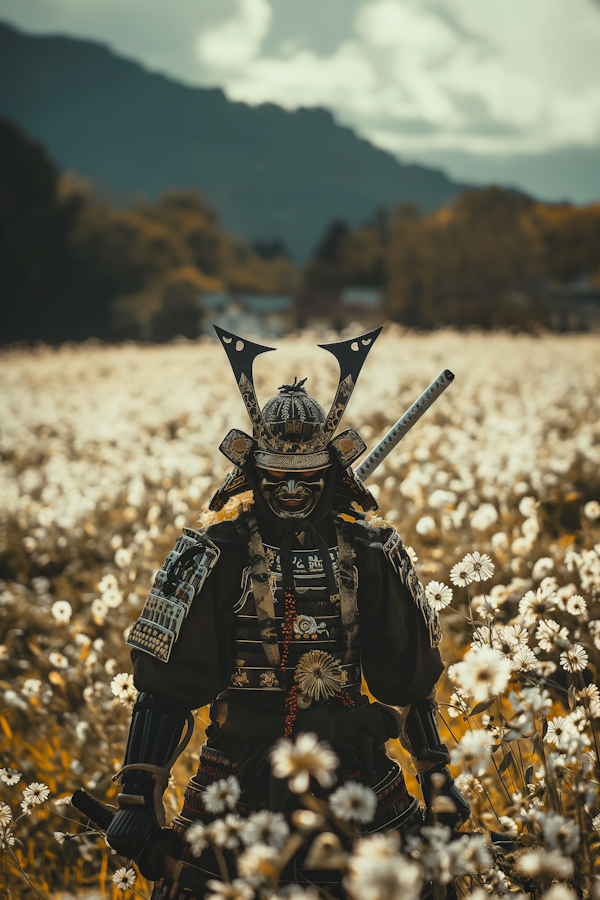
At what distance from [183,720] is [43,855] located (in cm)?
207

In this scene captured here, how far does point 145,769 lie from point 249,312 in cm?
5635

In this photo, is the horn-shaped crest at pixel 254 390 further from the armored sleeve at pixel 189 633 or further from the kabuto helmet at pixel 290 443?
the armored sleeve at pixel 189 633

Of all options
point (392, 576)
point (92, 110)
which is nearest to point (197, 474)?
point (392, 576)

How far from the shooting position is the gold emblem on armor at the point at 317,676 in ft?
8.05

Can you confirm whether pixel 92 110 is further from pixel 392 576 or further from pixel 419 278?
pixel 392 576

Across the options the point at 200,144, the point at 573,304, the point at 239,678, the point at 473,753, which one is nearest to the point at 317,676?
the point at 239,678

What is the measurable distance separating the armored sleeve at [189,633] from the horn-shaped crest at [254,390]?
455mm

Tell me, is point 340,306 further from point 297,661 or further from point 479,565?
point 297,661

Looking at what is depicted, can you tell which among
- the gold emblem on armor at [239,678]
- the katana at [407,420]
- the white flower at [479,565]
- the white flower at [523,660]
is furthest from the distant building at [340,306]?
the white flower at [523,660]

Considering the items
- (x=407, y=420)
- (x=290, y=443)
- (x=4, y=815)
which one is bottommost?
(x=4, y=815)

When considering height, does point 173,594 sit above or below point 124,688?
above

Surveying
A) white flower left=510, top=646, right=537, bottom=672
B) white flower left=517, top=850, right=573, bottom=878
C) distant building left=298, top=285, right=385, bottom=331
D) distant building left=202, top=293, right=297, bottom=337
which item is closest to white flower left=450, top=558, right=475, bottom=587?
white flower left=510, top=646, right=537, bottom=672

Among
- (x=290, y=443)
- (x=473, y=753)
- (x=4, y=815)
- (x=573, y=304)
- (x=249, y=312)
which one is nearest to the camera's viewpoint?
(x=473, y=753)

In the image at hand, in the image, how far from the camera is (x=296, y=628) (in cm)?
249
